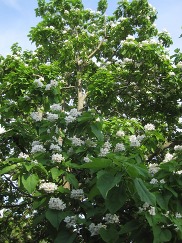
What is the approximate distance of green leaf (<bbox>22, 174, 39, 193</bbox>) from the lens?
3408 mm

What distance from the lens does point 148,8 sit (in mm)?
11242

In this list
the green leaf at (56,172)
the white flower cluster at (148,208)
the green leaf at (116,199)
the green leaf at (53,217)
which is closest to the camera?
the green leaf at (116,199)

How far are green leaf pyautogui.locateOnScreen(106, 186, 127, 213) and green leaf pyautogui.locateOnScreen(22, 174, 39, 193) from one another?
35.8 inches

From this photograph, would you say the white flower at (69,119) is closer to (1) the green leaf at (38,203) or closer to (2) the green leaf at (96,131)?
(2) the green leaf at (96,131)

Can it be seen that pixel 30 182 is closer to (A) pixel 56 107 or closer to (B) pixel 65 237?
(B) pixel 65 237

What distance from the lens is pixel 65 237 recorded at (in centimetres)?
362

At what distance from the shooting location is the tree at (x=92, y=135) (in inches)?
133

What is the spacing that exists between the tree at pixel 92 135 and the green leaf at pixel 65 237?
1 centimetres

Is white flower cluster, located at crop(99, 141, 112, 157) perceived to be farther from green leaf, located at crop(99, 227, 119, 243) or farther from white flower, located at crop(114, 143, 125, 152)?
green leaf, located at crop(99, 227, 119, 243)

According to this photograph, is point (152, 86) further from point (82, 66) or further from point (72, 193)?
point (72, 193)

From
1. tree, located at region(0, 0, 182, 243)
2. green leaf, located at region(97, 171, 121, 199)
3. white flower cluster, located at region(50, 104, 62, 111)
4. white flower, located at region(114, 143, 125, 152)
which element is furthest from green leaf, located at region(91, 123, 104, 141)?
green leaf, located at region(97, 171, 121, 199)

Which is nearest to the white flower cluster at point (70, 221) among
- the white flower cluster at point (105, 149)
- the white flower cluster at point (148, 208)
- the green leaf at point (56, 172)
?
the green leaf at point (56, 172)

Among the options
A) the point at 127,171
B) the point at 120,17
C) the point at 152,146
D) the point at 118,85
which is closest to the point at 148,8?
the point at 120,17

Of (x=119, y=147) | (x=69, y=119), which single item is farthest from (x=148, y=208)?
(x=69, y=119)
